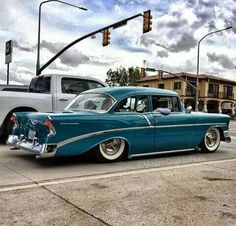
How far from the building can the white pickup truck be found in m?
50.1

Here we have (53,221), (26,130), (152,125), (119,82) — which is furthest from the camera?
(119,82)

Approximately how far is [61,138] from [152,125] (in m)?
2.06

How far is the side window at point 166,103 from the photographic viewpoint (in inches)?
342

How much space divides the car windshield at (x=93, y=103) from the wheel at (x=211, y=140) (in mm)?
2750

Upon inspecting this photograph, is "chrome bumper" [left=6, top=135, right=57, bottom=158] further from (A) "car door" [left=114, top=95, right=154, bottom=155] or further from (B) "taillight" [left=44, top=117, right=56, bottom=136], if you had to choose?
(A) "car door" [left=114, top=95, right=154, bottom=155]

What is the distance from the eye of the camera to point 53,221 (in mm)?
4230

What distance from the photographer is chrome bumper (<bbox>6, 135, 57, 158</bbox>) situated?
6984 mm

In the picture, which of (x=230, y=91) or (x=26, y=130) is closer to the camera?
(x=26, y=130)

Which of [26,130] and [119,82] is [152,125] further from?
[119,82]

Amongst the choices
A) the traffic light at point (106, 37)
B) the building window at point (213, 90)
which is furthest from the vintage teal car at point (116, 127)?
the building window at point (213, 90)

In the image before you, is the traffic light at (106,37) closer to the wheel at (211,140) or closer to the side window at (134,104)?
the wheel at (211,140)

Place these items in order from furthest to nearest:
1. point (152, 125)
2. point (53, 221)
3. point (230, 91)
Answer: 1. point (230, 91)
2. point (152, 125)
3. point (53, 221)

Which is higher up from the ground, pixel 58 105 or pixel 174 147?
pixel 58 105

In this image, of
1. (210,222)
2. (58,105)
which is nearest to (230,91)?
(58,105)
